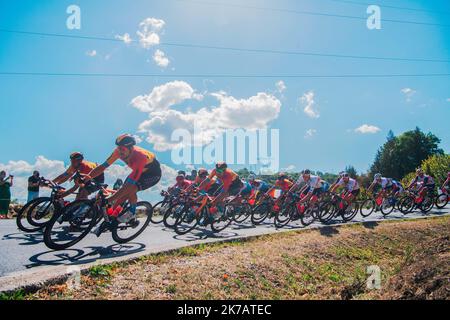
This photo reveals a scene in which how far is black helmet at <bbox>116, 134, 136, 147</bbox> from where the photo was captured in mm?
6129

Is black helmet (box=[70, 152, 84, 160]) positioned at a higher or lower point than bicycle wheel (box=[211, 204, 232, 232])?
higher

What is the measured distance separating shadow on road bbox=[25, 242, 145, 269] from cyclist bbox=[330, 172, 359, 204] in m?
9.84

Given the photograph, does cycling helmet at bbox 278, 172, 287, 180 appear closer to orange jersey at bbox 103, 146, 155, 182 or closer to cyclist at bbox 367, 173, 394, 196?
cyclist at bbox 367, 173, 394, 196

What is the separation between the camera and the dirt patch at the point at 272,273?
3.67 meters

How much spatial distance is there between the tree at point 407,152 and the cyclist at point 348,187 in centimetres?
6391

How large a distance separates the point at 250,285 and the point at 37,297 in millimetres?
3012

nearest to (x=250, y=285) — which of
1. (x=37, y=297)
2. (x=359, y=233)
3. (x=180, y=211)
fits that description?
(x=37, y=297)

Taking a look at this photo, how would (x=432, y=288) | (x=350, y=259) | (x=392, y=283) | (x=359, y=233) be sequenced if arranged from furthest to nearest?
(x=359, y=233) → (x=350, y=259) → (x=392, y=283) → (x=432, y=288)

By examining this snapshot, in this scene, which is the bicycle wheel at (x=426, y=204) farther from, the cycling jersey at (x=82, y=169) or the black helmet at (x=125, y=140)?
the cycling jersey at (x=82, y=169)

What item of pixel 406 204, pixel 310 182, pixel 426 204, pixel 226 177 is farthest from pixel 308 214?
pixel 426 204

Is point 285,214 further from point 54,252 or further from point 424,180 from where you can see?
point 424,180

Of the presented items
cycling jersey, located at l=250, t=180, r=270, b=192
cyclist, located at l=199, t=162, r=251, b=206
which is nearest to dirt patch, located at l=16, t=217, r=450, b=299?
cyclist, located at l=199, t=162, r=251, b=206

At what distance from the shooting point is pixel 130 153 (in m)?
6.25
